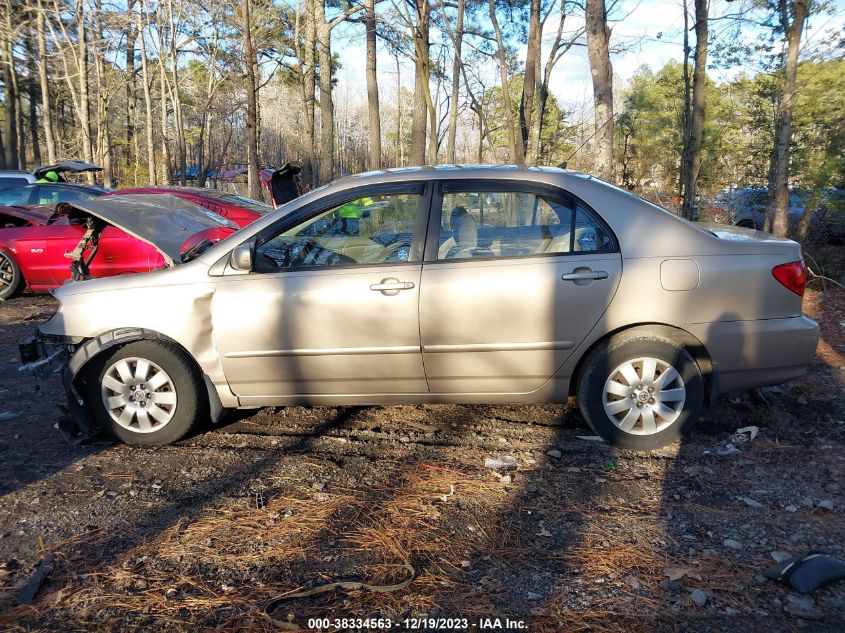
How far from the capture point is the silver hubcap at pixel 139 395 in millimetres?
4020

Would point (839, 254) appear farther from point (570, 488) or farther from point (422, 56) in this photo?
point (570, 488)

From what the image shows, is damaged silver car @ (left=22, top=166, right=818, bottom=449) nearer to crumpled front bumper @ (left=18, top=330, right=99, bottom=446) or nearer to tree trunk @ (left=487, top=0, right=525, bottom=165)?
crumpled front bumper @ (left=18, top=330, right=99, bottom=446)

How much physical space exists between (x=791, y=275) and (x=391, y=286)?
2407mm

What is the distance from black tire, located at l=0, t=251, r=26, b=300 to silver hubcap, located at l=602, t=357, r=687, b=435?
8363mm

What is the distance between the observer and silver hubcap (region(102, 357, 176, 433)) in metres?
4.02

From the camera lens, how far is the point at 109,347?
157 inches

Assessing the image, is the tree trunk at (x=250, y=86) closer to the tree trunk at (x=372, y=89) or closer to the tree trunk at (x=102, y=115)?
the tree trunk at (x=372, y=89)

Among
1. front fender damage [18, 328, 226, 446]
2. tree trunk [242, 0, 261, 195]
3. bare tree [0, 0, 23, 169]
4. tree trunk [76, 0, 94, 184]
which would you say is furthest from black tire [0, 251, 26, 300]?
bare tree [0, 0, 23, 169]

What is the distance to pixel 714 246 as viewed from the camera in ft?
12.4

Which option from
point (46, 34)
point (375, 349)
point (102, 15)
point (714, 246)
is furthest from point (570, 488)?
point (46, 34)

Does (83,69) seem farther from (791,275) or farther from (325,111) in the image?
(791,275)

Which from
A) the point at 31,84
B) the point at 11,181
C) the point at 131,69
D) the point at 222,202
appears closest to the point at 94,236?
the point at 222,202

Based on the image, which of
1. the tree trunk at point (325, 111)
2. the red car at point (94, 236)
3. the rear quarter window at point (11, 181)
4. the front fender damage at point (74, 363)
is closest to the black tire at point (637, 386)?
the front fender damage at point (74, 363)

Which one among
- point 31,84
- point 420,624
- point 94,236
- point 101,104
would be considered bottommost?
point 420,624
